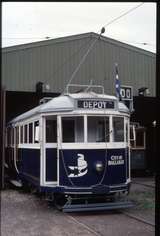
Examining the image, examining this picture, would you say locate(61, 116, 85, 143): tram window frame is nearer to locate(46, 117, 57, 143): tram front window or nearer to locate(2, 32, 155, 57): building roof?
locate(46, 117, 57, 143): tram front window

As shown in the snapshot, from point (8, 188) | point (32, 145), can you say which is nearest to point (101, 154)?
point (32, 145)

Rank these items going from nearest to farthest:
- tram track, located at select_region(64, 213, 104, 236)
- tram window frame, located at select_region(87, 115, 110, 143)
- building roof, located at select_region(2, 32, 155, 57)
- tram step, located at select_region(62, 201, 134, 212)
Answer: tram track, located at select_region(64, 213, 104, 236), tram step, located at select_region(62, 201, 134, 212), tram window frame, located at select_region(87, 115, 110, 143), building roof, located at select_region(2, 32, 155, 57)

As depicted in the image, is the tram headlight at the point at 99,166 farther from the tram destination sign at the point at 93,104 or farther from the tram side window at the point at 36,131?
the tram side window at the point at 36,131

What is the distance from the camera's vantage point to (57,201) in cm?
1027

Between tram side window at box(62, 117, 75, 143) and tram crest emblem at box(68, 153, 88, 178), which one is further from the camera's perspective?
tram side window at box(62, 117, 75, 143)

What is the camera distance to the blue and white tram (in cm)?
943

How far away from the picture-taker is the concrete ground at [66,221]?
7.28 metres

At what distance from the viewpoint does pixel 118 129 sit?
1009 cm

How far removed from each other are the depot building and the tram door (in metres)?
8.25

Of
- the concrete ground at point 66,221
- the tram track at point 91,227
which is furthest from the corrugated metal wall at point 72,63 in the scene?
the tram track at point 91,227

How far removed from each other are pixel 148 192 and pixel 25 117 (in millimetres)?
4288

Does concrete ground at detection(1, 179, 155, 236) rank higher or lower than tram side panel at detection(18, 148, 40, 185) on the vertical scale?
lower

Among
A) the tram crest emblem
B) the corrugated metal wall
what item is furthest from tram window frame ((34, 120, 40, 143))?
the corrugated metal wall

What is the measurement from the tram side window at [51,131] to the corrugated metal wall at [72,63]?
8705mm
